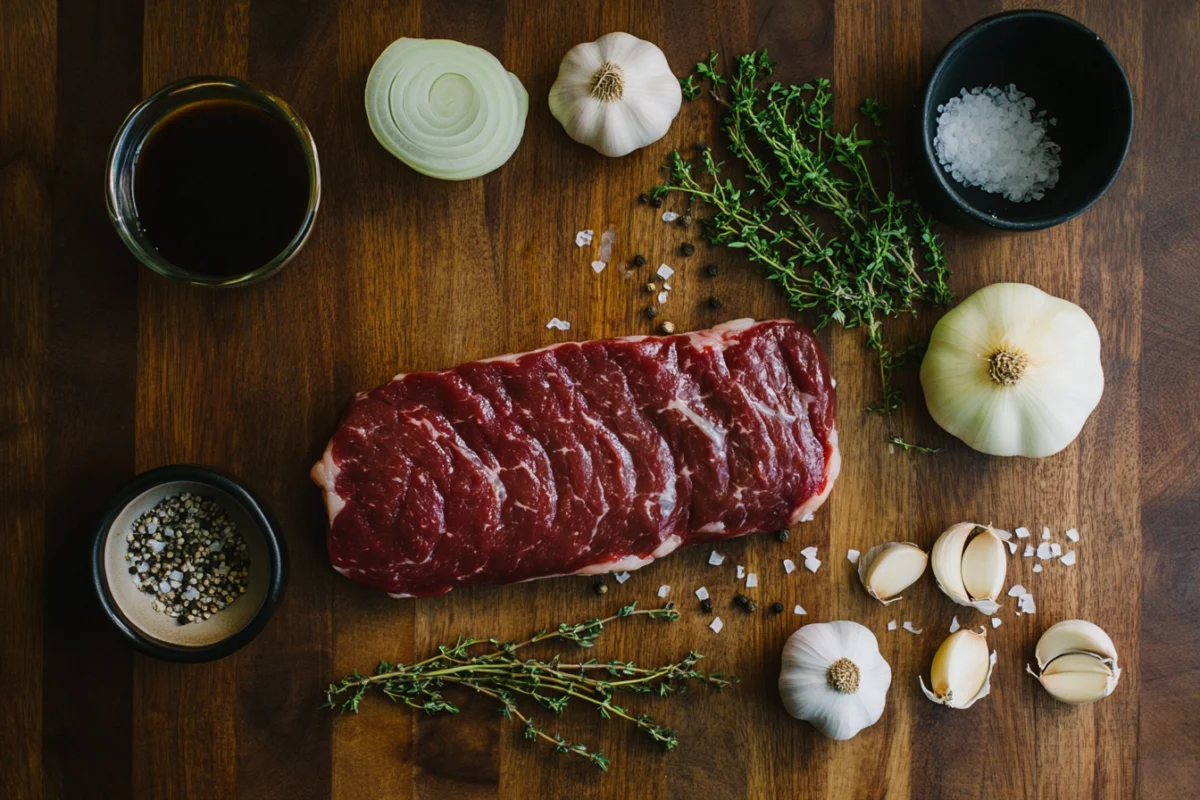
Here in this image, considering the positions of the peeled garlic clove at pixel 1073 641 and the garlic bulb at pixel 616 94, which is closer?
the garlic bulb at pixel 616 94

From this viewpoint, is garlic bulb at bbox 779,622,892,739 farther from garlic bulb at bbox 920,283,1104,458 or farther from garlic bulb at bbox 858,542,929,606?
garlic bulb at bbox 920,283,1104,458

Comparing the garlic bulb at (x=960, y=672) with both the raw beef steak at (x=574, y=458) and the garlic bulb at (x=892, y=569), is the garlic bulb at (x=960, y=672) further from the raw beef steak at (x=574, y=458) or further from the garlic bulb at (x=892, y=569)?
the raw beef steak at (x=574, y=458)

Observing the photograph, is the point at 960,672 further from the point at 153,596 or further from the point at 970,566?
the point at 153,596

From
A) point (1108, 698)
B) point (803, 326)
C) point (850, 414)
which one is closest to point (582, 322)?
point (803, 326)

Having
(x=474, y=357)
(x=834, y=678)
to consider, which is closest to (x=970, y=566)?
(x=834, y=678)

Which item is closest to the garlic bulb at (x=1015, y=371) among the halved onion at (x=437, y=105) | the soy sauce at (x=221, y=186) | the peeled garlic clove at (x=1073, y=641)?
the peeled garlic clove at (x=1073, y=641)

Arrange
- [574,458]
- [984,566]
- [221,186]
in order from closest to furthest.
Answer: [221,186] < [574,458] < [984,566]
